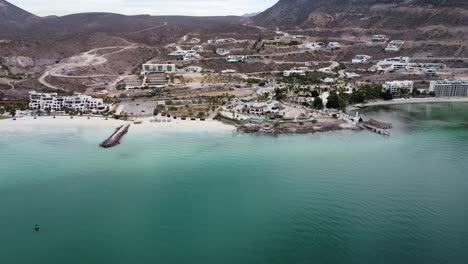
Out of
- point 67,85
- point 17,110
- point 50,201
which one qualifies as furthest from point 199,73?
point 50,201

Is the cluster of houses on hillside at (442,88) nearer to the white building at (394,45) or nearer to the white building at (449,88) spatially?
the white building at (449,88)

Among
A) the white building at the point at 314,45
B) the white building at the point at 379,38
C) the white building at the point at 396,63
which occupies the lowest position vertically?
the white building at the point at 396,63

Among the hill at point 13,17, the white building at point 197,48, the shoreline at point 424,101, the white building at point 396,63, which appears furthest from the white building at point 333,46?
the hill at point 13,17

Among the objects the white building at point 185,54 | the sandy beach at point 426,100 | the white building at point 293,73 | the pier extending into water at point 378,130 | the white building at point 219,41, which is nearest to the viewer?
the pier extending into water at point 378,130

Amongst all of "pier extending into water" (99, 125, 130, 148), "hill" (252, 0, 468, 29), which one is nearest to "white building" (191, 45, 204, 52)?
"hill" (252, 0, 468, 29)

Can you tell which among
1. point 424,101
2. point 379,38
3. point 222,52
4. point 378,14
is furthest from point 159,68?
point 378,14

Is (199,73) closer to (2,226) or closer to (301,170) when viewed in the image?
(301,170)

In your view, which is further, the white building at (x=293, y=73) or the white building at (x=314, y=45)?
the white building at (x=314, y=45)
